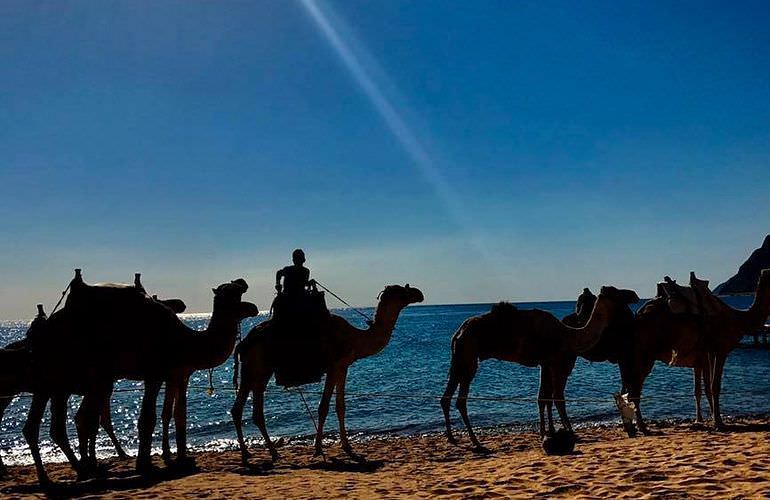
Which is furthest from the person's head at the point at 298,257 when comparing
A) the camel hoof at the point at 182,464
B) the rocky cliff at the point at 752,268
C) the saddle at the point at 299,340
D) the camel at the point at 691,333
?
the rocky cliff at the point at 752,268

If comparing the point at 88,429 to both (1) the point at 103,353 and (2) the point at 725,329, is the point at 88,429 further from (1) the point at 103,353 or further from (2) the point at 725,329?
(2) the point at 725,329

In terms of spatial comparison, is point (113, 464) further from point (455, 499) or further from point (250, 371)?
point (455, 499)

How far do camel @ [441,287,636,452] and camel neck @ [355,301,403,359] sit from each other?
147 centimetres

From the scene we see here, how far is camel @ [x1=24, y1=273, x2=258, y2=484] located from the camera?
9.52 metres

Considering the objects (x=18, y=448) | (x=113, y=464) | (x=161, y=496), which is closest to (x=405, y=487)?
(x=161, y=496)

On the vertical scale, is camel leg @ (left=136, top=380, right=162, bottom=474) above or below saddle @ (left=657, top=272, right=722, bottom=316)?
below

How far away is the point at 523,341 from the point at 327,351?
4178mm

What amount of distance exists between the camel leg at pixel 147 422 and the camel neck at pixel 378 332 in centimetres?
422

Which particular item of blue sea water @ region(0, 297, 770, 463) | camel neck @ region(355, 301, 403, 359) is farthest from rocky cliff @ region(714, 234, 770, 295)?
camel neck @ region(355, 301, 403, 359)

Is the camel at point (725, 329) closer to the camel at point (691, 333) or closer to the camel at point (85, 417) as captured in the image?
the camel at point (691, 333)

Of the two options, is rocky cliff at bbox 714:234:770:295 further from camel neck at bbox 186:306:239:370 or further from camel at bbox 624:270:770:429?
camel neck at bbox 186:306:239:370

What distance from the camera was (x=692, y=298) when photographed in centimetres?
1398

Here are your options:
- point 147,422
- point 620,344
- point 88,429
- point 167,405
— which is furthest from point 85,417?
point 620,344

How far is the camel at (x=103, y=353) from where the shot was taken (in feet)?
31.2
